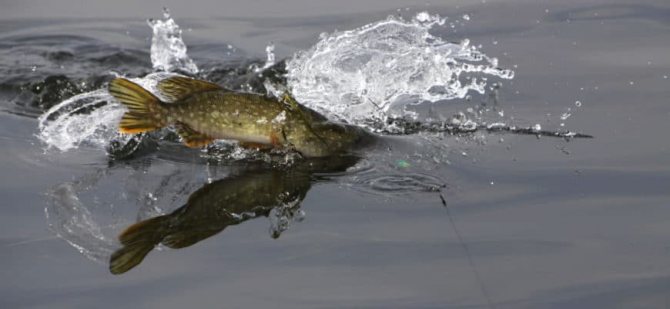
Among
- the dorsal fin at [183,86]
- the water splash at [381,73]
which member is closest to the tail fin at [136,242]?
the dorsal fin at [183,86]

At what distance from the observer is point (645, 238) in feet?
18.1

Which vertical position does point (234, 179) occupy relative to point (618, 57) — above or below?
below

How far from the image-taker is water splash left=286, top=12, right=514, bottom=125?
25.9 feet

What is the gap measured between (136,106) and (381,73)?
2.28 m

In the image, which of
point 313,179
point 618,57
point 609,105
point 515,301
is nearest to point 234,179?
point 313,179

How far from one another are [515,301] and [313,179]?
6.02 ft

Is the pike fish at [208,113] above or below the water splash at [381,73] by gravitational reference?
below

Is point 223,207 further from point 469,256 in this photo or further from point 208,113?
point 469,256

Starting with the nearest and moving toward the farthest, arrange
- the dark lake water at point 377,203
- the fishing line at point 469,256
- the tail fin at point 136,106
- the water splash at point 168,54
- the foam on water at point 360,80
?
the fishing line at point 469,256 < the dark lake water at point 377,203 < the tail fin at point 136,106 < the foam on water at point 360,80 < the water splash at point 168,54

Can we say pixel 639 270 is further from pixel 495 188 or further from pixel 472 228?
pixel 495 188

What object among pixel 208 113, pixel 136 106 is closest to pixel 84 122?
pixel 136 106

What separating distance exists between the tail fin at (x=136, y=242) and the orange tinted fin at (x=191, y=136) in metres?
0.78

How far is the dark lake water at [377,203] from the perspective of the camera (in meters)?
5.04

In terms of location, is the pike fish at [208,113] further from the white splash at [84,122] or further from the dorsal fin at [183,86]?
the white splash at [84,122]
